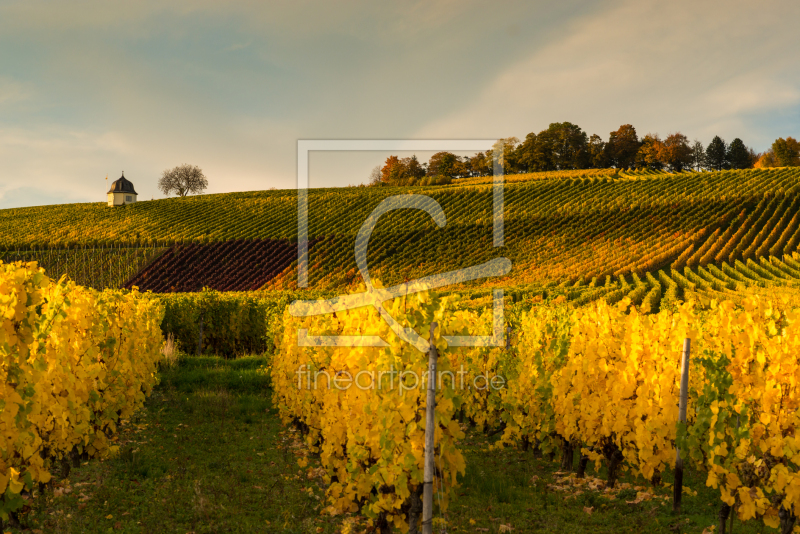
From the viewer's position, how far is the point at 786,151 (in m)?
87.9

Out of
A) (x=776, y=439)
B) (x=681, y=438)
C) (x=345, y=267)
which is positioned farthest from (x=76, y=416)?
(x=345, y=267)

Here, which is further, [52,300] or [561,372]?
[561,372]

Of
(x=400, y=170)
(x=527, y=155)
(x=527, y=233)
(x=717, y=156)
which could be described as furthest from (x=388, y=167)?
(x=717, y=156)

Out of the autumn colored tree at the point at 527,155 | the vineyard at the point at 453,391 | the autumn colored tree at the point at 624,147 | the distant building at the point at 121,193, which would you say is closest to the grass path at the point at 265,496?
the vineyard at the point at 453,391

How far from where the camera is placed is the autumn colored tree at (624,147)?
306 feet

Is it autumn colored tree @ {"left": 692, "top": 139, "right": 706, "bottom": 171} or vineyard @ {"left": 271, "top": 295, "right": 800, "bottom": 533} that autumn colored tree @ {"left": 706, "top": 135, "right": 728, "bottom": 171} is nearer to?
autumn colored tree @ {"left": 692, "top": 139, "right": 706, "bottom": 171}

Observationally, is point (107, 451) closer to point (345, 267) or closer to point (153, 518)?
point (153, 518)

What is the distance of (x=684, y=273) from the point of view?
114 ft

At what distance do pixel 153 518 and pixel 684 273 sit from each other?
3775cm

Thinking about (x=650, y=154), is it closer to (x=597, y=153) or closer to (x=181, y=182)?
(x=597, y=153)

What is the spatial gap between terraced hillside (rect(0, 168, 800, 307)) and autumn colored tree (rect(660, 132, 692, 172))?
3070 centimetres

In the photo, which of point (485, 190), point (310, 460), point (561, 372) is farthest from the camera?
point (485, 190)

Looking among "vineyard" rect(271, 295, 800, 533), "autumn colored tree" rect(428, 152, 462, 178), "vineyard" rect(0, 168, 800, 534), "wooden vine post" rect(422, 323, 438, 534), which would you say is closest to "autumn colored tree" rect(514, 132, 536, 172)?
"autumn colored tree" rect(428, 152, 462, 178)

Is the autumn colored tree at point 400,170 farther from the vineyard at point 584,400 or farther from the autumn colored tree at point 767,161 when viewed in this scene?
the vineyard at point 584,400
